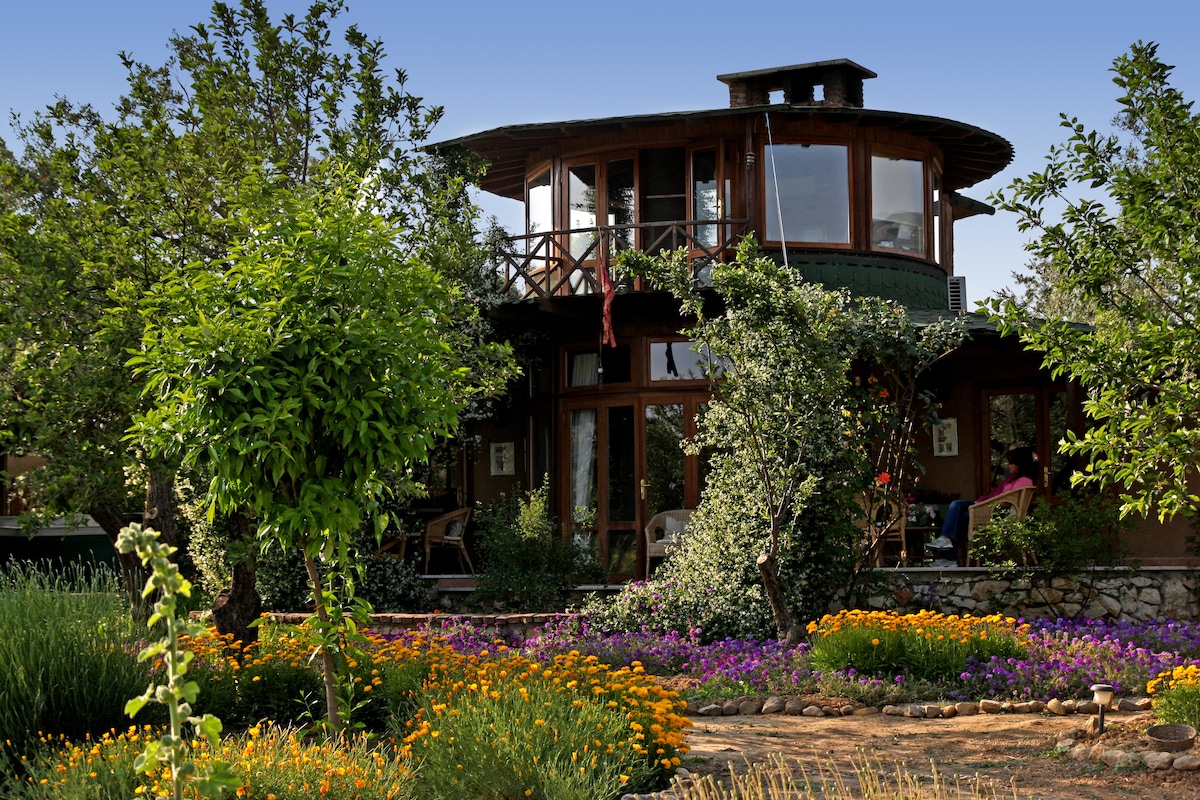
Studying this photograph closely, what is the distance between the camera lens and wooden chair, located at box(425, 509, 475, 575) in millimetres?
14227

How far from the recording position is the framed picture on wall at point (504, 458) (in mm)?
16531

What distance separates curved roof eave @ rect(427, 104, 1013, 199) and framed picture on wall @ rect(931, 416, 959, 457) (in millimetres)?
4035

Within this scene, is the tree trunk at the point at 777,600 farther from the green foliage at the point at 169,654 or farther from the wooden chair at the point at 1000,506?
the green foliage at the point at 169,654

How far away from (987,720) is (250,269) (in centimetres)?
568

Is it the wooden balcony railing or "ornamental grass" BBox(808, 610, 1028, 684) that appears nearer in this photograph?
"ornamental grass" BBox(808, 610, 1028, 684)

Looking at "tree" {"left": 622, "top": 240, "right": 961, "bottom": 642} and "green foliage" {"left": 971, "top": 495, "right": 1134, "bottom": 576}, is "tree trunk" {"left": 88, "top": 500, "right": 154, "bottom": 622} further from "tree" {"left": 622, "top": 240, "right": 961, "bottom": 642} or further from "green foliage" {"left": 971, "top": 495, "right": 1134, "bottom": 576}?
"green foliage" {"left": 971, "top": 495, "right": 1134, "bottom": 576}

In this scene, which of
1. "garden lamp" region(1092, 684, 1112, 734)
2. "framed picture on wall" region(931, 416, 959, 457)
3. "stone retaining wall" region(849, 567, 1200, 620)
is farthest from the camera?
"framed picture on wall" region(931, 416, 959, 457)

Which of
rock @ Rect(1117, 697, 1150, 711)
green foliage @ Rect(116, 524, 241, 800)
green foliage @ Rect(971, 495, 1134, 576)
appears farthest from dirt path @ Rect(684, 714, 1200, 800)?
green foliage @ Rect(971, 495, 1134, 576)

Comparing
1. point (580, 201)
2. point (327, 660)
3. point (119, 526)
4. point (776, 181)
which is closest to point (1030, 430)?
point (776, 181)

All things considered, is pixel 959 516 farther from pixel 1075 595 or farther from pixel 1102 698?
pixel 1102 698

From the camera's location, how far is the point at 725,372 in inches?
418

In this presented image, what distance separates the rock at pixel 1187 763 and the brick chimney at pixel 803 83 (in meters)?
12.4

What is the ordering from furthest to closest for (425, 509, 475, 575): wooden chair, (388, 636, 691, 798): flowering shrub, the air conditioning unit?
1. the air conditioning unit
2. (425, 509, 475, 575): wooden chair
3. (388, 636, 691, 798): flowering shrub

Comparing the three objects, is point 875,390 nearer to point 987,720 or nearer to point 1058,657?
point 1058,657
